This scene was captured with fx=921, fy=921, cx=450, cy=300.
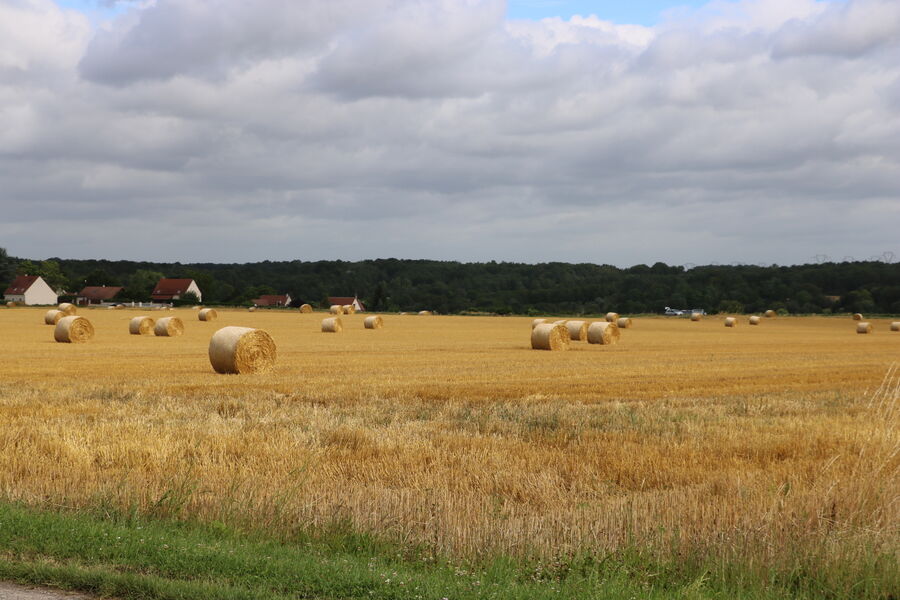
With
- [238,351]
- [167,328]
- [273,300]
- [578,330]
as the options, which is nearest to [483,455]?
[238,351]

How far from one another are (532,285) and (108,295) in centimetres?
6160

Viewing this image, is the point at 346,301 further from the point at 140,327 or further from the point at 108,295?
the point at 140,327

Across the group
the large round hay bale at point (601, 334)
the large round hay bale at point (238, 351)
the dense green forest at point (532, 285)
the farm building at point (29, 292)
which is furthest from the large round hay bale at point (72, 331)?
the farm building at point (29, 292)

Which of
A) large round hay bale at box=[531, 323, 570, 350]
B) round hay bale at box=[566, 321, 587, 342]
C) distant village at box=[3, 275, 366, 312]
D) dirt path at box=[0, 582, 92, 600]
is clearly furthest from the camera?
distant village at box=[3, 275, 366, 312]

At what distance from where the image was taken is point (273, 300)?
136 m

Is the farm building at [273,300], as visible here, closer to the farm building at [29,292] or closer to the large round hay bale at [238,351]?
the farm building at [29,292]

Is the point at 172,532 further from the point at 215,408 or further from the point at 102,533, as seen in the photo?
the point at 215,408

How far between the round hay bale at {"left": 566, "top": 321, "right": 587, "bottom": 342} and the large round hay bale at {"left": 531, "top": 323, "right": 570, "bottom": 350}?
404 centimetres

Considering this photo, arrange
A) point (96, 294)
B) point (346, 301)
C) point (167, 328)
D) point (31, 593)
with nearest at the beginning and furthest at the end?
point (31, 593) → point (167, 328) → point (346, 301) → point (96, 294)

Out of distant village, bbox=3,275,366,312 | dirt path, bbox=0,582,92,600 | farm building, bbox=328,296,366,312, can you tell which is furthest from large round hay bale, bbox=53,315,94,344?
farm building, bbox=328,296,366,312

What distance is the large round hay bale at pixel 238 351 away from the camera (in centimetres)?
2514

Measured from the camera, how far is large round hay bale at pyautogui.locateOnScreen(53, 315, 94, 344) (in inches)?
1527

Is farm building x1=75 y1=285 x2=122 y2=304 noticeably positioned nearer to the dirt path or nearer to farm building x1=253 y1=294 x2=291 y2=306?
farm building x1=253 y1=294 x2=291 y2=306

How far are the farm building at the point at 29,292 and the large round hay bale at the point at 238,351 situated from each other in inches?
4426
